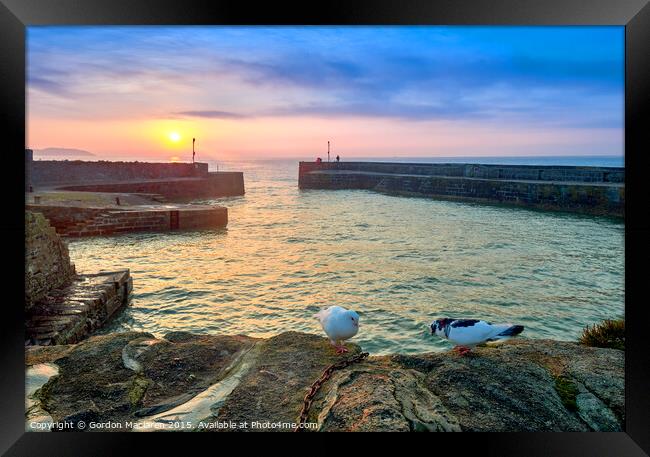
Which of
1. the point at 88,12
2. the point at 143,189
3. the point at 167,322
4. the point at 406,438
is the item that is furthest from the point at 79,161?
the point at 406,438

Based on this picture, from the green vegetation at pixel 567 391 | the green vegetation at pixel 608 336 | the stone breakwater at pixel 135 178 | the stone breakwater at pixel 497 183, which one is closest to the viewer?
the green vegetation at pixel 567 391

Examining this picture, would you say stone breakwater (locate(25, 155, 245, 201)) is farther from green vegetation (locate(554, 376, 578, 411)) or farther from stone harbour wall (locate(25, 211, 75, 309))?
green vegetation (locate(554, 376, 578, 411))

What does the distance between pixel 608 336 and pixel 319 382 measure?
2.78 metres

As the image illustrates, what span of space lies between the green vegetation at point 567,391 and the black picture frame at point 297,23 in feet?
0.68

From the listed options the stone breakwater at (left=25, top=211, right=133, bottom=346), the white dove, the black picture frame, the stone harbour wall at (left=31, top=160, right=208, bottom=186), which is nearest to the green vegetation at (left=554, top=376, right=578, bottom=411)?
the black picture frame

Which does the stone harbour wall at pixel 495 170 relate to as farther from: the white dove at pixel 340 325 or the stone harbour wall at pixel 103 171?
the white dove at pixel 340 325

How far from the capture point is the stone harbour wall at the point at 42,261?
591 cm

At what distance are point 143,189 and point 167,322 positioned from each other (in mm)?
21021

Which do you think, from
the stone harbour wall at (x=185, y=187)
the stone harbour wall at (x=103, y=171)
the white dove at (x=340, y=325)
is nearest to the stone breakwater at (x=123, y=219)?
the stone harbour wall at (x=185, y=187)

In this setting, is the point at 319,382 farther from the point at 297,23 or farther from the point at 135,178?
the point at 135,178

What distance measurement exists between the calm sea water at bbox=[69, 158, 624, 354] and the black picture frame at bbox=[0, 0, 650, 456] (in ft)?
10.1

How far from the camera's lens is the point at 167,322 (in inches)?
295

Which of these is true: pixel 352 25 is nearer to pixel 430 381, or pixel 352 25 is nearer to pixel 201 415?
pixel 430 381

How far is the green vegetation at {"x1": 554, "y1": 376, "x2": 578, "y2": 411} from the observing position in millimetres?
3194
